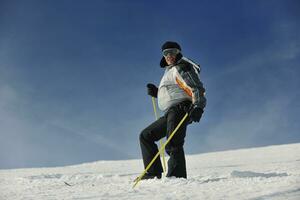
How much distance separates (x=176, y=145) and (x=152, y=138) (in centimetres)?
49

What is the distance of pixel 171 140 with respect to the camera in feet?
17.0

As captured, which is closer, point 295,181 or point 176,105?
point 295,181

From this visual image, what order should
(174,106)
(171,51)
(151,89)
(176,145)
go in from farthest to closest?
(151,89), (171,51), (174,106), (176,145)

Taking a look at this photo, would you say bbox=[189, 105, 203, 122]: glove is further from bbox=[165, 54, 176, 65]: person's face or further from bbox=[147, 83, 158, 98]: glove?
bbox=[147, 83, 158, 98]: glove

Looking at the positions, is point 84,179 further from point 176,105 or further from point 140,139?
point 176,105

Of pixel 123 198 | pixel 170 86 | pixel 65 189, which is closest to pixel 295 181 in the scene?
pixel 123 198

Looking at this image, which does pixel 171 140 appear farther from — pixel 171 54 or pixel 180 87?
pixel 171 54

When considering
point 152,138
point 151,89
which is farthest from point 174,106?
point 151,89

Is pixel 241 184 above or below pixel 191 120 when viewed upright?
below

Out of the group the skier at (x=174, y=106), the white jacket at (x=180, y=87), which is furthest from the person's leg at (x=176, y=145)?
the white jacket at (x=180, y=87)

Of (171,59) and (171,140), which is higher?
(171,59)

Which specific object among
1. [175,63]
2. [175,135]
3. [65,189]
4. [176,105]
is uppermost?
[175,63]

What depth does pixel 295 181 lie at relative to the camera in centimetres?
390

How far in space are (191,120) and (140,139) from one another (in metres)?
0.80
